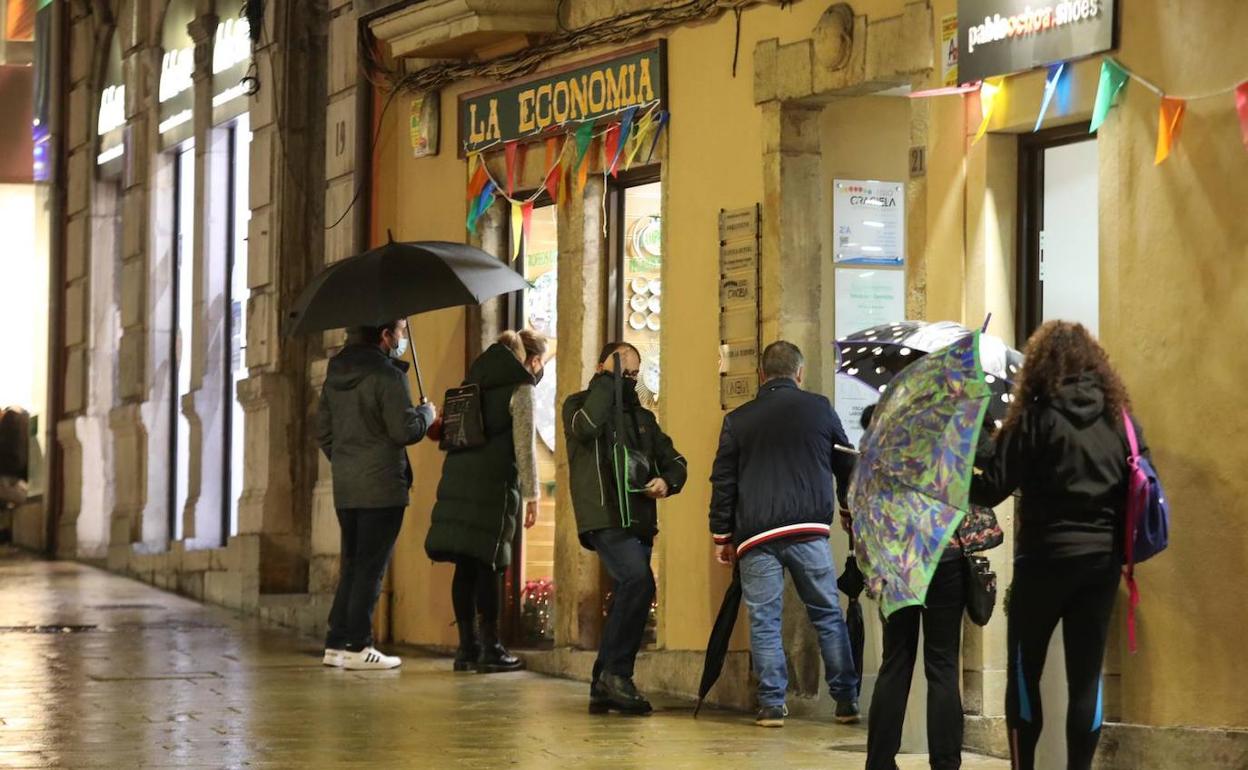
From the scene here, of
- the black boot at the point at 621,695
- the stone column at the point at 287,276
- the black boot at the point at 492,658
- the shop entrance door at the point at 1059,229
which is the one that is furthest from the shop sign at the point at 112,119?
the shop entrance door at the point at 1059,229

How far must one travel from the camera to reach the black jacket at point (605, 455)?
11.9 metres

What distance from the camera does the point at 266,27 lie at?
60.4 feet

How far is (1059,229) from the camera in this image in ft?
35.7

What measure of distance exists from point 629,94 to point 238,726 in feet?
15.2

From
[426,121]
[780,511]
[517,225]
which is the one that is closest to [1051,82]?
[780,511]

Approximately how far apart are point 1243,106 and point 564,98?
227 inches

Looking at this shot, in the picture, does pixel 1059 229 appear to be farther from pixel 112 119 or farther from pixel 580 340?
pixel 112 119

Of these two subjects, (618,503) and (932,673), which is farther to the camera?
(618,503)

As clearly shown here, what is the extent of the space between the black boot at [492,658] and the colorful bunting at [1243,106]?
5.96 meters

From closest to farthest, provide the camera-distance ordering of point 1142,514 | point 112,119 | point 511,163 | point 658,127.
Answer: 1. point 1142,514
2. point 658,127
3. point 511,163
4. point 112,119

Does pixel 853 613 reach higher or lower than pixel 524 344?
lower

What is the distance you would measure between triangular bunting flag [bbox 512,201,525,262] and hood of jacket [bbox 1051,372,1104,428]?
7.03 metres

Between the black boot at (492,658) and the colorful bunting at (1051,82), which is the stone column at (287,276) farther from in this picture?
the colorful bunting at (1051,82)

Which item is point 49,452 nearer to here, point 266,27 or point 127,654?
point 266,27
